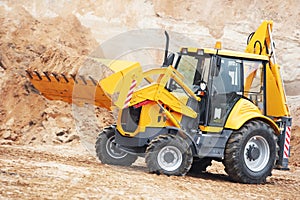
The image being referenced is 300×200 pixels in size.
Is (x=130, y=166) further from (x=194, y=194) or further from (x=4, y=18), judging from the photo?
(x=4, y=18)

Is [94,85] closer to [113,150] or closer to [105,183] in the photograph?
[113,150]

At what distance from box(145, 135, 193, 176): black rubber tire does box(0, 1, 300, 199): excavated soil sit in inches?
7.9

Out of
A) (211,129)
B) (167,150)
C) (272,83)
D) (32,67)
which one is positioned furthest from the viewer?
(32,67)

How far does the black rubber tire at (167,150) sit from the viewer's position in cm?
1005

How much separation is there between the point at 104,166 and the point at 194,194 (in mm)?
Answer: 2490

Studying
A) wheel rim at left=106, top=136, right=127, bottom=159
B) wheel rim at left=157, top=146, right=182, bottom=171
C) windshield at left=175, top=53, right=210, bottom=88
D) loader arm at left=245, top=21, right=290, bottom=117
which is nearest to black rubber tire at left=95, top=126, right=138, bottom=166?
wheel rim at left=106, top=136, right=127, bottom=159

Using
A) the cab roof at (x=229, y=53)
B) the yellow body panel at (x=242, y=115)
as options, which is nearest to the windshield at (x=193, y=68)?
the cab roof at (x=229, y=53)

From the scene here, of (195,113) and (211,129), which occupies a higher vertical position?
(195,113)

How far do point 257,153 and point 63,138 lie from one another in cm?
644

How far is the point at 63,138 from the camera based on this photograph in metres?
15.5

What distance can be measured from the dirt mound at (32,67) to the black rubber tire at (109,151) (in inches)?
95.6

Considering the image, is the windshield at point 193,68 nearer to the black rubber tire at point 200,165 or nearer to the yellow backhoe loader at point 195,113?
the yellow backhoe loader at point 195,113

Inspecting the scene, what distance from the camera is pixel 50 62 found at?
13797 mm

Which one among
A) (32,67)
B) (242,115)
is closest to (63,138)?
(32,67)
